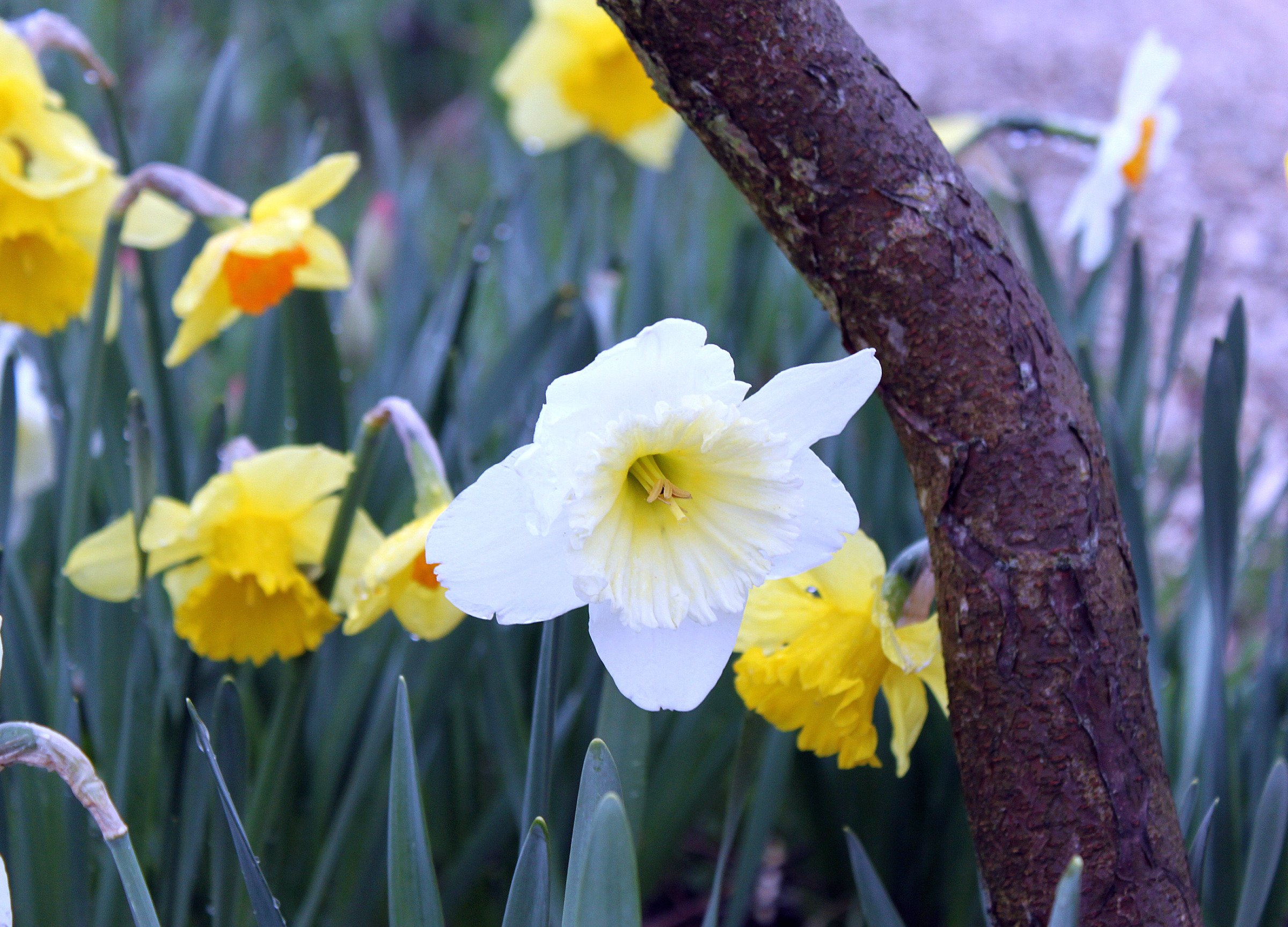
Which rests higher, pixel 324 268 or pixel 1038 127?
pixel 1038 127

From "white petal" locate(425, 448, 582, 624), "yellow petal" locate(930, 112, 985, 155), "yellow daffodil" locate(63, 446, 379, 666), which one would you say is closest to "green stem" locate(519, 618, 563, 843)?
"white petal" locate(425, 448, 582, 624)

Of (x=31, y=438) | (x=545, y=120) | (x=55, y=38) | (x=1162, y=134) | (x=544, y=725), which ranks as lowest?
(x=544, y=725)

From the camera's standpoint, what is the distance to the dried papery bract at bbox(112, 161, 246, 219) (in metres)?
0.87

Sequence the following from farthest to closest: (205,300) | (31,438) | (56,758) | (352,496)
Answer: (31,438) → (205,300) → (352,496) → (56,758)

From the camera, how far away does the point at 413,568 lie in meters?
0.70

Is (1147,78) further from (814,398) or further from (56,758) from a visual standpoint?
(56,758)

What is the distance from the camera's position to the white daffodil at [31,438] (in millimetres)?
1169

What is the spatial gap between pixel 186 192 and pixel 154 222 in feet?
0.56

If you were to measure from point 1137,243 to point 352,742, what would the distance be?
957mm

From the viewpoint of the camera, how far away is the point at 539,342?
1.17 m

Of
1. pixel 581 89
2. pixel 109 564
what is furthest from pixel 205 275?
pixel 581 89

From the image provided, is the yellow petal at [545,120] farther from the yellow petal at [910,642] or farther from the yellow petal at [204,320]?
the yellow petal at [910,642]

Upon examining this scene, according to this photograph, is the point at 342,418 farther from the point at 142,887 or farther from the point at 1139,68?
the point at 1139,68

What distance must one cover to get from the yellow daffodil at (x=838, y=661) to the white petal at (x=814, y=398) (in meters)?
0.14
